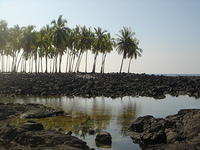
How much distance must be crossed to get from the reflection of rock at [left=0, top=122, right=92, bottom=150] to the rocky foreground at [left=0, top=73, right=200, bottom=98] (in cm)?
3851

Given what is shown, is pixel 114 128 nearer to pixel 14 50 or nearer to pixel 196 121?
pixel 196 121

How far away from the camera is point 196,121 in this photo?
73.2 ft

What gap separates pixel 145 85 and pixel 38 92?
75.5 feet

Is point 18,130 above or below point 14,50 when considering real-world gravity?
below

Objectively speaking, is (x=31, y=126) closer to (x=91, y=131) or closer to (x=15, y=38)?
(x=91, y=131)

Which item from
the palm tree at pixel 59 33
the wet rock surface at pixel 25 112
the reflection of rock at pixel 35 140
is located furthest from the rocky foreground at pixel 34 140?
the palm tree at pixel 59 33

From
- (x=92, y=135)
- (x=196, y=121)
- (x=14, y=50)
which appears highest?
(x=14, y=50)

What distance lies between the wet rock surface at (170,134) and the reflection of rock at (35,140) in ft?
14.6

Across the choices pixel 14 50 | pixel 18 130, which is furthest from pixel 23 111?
pixel 14 50

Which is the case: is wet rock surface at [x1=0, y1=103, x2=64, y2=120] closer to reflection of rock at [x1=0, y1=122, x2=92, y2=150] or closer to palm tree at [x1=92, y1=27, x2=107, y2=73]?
reflection of rock at [x1=0, y1=122, x2=92, y2=150]

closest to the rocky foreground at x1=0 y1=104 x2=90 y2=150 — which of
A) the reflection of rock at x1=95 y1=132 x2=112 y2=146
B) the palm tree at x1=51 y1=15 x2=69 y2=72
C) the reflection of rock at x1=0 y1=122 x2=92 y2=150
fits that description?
the reflection of rock at x1=0 y1=122 x2=92 y2=150

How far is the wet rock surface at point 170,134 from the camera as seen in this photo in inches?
730

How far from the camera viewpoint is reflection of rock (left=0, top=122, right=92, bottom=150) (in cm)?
1778

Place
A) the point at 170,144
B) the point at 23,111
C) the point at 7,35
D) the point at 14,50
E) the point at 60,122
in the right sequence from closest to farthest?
1. the point at 170,144
2. the point at 60,122
3. the point at 23,111
4. the point at 7,35
5. the point at 14,50
